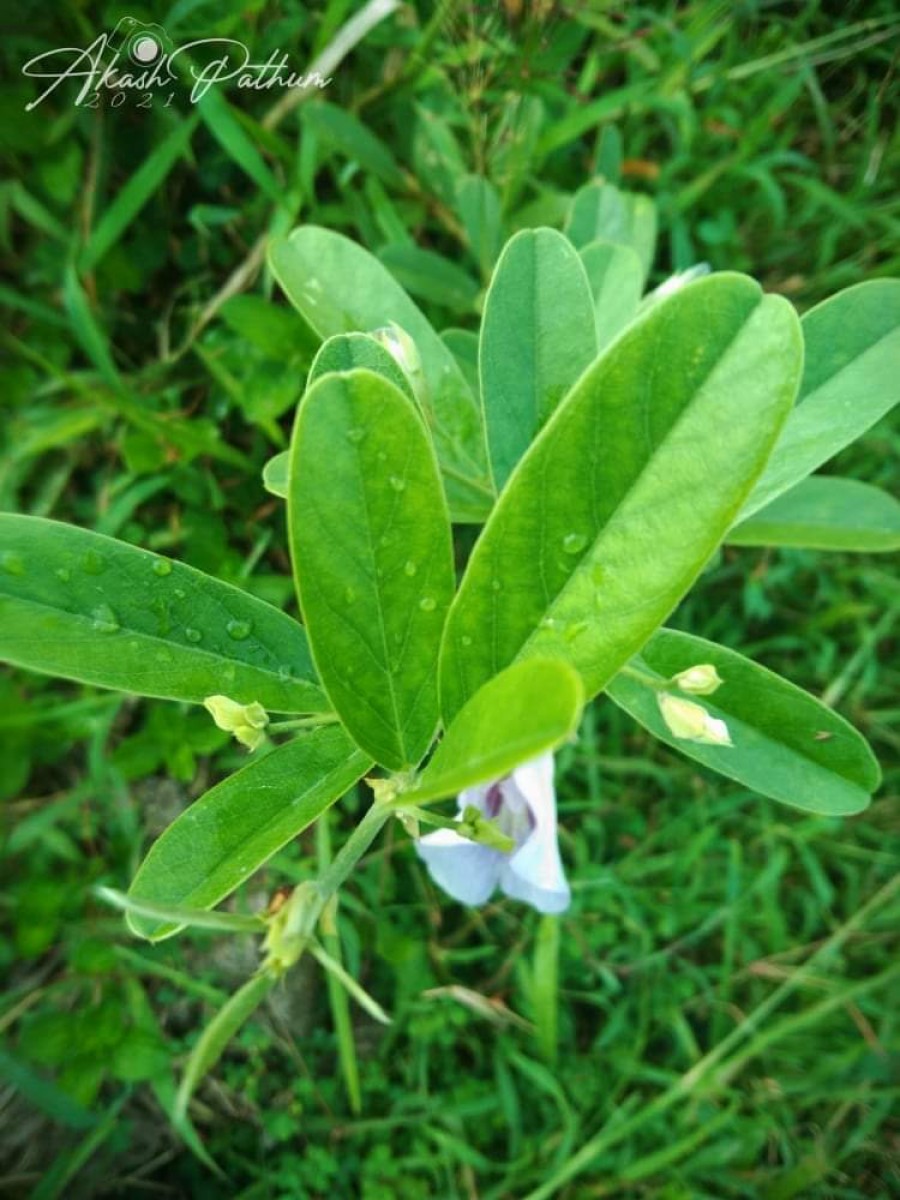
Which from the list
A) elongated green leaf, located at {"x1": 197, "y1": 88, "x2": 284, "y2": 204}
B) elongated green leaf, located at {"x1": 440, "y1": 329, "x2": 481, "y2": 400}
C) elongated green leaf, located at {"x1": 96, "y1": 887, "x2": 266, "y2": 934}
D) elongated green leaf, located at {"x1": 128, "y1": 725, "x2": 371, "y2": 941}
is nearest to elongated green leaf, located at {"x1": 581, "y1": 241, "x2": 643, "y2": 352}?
elongated green leaf, located at {"x1": 440, "y1": 329, "x2": 481, "y2": 400}

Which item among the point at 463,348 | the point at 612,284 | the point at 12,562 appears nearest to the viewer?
the point at 12,562

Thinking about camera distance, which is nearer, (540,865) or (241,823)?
(540,865)

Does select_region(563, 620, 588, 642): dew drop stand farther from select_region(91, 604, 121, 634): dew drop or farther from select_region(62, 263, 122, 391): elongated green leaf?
select_region(62, 263, 122, 391): elongated green leaf

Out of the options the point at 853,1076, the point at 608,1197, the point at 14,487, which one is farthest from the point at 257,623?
the point at 853,1076

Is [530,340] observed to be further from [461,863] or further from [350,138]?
[350,138]

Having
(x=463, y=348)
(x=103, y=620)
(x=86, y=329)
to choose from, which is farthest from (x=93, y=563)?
(x=86, y=329)

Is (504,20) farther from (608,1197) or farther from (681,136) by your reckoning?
(608,1197)

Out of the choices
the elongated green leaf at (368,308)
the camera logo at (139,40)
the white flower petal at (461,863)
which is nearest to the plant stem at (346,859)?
the white flower petal at (461,863)
